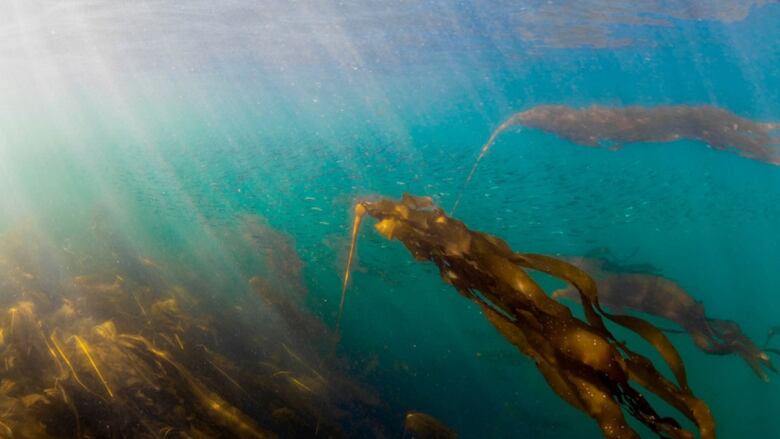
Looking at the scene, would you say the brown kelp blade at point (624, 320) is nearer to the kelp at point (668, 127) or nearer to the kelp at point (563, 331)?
the kelp at point (563, 331)

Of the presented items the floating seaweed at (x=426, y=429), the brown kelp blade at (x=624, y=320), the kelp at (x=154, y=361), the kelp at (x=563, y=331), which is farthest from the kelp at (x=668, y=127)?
the brown kelp blade at (x=624, y=320)

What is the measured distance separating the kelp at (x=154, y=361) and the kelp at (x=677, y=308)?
493 centimetres

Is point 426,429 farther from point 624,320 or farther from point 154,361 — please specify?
A: point 624,320

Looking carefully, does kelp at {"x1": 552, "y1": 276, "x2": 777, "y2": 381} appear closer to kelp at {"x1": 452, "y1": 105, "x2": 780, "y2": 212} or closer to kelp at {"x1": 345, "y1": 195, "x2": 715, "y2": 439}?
kelp at {"x1": 345, "y1": 195, "x2": 715, "y2": 439}

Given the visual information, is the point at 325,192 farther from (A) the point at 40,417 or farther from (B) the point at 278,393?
(A) the point at 40,417

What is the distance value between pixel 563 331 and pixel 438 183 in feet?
68.6

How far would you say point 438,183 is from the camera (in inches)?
888

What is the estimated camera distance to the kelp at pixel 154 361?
3369 millimetres

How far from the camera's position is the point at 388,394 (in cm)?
805

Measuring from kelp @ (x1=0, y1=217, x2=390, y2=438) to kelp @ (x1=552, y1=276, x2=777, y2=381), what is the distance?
493 cm

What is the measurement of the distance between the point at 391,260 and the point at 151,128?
11715 centimetres

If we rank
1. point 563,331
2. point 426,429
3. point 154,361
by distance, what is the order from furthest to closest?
point 426,429
point 154,361
point 563,331

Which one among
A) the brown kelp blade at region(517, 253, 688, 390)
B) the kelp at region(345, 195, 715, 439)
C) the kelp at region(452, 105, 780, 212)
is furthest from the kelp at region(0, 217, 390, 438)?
the kelp at region(452, 105, 780, 212)

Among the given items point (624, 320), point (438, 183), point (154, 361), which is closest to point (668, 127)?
point (438, 183)
